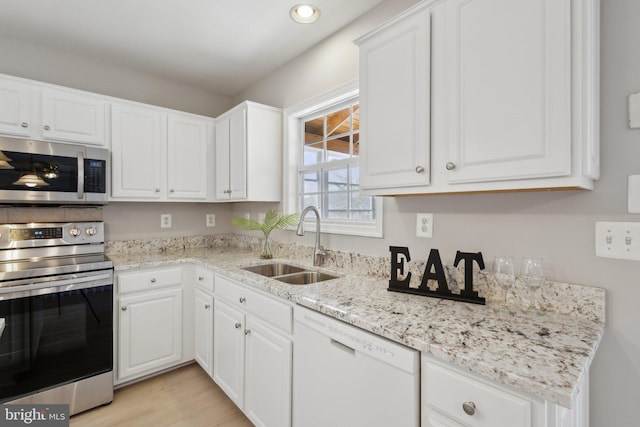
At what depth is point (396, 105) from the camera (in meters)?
1.37

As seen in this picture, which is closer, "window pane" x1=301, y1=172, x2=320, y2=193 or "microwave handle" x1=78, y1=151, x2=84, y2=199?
"microwave handle" x1=78, y1=151, x2=84, y2=199

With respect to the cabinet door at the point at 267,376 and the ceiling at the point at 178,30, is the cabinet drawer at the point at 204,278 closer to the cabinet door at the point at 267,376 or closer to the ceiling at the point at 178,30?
the cabinet door at the point at 267,376

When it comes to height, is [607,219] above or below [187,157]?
below

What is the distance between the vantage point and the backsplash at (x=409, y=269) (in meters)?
1.11

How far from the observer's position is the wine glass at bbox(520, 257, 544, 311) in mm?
1154

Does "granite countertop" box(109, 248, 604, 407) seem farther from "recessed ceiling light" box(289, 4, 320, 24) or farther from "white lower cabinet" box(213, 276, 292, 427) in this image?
"recessed ceiling light" box(289, 4, 320, 24)

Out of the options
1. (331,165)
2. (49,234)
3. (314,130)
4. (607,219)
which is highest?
(314,130)

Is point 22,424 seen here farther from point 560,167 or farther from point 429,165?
point 560,167

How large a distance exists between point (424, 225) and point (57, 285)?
2.14 metres

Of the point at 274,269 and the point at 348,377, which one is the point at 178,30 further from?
the point at 348,377

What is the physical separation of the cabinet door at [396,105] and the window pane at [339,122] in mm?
666

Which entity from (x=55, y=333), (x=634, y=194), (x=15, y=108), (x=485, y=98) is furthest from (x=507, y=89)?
(x=15, y=108)

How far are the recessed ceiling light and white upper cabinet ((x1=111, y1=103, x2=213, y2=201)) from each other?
1317mm

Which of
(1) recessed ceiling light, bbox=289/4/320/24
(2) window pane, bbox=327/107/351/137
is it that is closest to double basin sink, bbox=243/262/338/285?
(2) window pane, bbox=327/107/351/137
